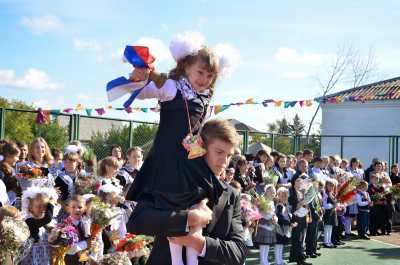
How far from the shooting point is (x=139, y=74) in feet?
7.35

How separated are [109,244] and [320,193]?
5.80 metres

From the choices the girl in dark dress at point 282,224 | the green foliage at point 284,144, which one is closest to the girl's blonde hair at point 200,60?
the girl in dark dress at point 282,224

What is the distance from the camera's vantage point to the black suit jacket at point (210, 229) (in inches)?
78.3

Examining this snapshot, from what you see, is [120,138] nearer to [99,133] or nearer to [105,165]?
[99,133]

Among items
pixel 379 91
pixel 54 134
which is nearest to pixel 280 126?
pixel 379 91

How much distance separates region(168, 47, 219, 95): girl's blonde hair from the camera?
2.38 m

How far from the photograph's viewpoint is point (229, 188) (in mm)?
2219

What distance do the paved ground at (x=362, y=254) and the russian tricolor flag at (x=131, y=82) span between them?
7.23 m

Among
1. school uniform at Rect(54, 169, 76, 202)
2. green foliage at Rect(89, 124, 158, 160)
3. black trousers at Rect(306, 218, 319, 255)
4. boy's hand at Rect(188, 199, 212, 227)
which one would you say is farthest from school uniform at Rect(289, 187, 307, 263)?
boy's hand at Rect(188, 199, 212, 227)

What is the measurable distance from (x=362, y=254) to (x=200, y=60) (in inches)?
355

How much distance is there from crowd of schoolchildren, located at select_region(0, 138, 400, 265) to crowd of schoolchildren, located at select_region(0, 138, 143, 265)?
0.01m

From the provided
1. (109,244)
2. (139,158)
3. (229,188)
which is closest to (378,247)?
(139,158)

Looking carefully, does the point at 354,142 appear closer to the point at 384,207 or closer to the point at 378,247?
the point at 384,207

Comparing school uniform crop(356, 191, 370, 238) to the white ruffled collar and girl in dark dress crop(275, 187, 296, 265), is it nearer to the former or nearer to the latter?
girl in dark dress crop(275, 187, 296, 265)
